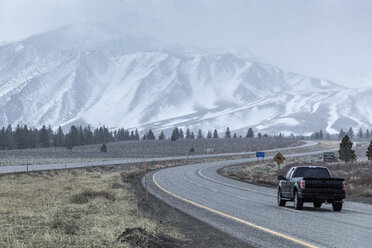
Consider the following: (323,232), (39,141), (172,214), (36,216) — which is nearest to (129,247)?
(323,232)

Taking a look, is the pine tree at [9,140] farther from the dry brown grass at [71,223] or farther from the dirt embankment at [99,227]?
the dirt embankment at [99,227]

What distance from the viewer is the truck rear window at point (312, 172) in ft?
67.0

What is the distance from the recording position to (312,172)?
67.3 ft

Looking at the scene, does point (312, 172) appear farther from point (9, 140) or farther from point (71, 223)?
point (9, 140)

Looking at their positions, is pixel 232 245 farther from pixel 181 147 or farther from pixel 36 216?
pixel 181 147

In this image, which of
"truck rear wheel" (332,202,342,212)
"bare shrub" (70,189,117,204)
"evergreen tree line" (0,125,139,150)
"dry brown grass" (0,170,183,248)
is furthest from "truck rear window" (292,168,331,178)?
"evergreen tree line" (0,125,139,150)

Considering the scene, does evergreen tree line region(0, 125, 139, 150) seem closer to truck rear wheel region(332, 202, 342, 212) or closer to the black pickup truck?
the black pickup truck


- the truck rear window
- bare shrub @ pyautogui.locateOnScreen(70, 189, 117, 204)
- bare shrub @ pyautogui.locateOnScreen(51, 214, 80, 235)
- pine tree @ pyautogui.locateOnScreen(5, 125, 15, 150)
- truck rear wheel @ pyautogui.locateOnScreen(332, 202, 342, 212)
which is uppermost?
pine tree @ pyautogui.locateOnScreen(5, 125, 15, 150)

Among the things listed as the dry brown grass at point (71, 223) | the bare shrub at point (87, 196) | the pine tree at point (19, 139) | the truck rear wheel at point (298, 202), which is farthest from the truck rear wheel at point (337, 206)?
the pine tree at point (19, 139)

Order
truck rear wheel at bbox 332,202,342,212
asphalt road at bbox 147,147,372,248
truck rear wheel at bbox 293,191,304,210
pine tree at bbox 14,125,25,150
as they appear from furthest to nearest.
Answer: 1. pine tree at bbox 14,125,25,150
2. truck rear wheel at bbox 293,191,304,210
3. truck rear wheel at bbox 332,202,342,212
4. asphalt road at bbox 147,147,372,248

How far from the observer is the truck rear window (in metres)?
20.4

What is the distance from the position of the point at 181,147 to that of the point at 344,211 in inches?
5903

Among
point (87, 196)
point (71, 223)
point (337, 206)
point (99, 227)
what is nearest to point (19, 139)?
point (87, 196)

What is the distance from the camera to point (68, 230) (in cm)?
1214
